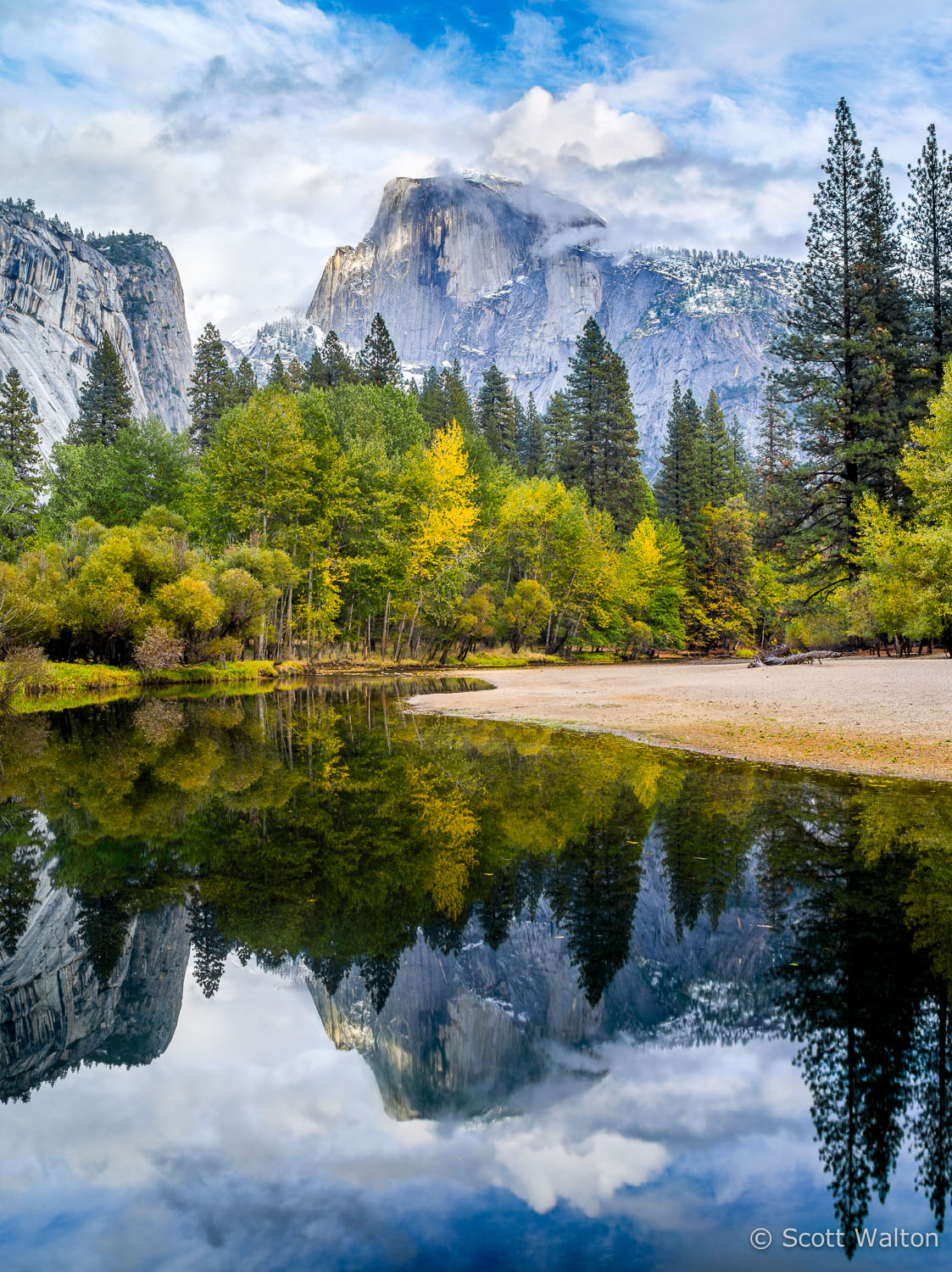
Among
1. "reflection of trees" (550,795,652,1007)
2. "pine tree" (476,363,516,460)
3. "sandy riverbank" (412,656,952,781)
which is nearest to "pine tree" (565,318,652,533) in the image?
"pine tree" (476,363,516,460)

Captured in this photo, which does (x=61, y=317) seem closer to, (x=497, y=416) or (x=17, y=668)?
(x=497, y=416)

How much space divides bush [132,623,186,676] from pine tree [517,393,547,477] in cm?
4958

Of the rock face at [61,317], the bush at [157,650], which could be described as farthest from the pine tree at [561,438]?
the rock face at [61,317]

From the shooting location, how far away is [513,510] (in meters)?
50.2

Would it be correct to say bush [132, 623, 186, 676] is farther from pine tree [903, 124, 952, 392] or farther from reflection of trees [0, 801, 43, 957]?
pine tree [903, 124, 952, 392]

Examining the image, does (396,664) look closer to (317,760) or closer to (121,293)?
(317,760)

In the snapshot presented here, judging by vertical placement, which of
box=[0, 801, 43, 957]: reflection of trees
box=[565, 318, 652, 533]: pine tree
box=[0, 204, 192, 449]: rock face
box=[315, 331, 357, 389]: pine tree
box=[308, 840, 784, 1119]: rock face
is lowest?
box=[308, 840, 784, 1119]: rock face

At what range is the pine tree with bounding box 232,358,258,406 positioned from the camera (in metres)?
61.3

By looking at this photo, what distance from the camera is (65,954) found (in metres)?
5.55

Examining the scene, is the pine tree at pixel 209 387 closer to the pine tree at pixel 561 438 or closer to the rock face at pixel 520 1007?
the pine tree at pixel 561 438

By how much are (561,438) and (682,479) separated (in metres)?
11.8

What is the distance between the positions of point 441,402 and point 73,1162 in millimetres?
68997

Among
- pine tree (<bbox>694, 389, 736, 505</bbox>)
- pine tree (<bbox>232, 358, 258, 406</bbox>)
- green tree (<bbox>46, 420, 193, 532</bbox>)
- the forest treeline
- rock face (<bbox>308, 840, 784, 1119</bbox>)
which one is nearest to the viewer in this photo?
rock face (<bbox>308, 840, 784, 1119</bbox>)

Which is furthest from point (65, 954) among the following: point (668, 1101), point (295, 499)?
point (295, 499)
